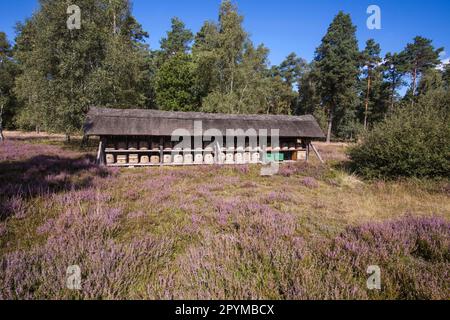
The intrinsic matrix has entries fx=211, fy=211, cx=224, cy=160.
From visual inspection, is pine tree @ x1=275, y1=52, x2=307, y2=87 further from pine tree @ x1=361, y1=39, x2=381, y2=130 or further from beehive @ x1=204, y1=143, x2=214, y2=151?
beehive @ x1=204, y1=143, x2=214, y2=151

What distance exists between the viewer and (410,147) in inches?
388

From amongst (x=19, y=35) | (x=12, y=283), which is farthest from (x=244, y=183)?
(x=19, y=35)

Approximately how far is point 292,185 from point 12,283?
927 centimetres

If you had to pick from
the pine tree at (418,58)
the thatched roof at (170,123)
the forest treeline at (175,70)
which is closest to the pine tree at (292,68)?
the forest treeline at (175,70)

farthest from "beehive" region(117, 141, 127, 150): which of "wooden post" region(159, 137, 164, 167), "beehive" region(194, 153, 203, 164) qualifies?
"beehive" region(194, 153, 203, 164)

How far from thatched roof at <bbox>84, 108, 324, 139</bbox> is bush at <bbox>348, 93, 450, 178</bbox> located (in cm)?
538

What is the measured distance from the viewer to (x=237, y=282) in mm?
2664

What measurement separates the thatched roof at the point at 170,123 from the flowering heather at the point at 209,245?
602cm

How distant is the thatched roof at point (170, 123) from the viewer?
13.0 meters

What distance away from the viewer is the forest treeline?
17.8m

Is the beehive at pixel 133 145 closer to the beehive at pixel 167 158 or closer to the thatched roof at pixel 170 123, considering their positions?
the thatched roof at pixel 170 123
